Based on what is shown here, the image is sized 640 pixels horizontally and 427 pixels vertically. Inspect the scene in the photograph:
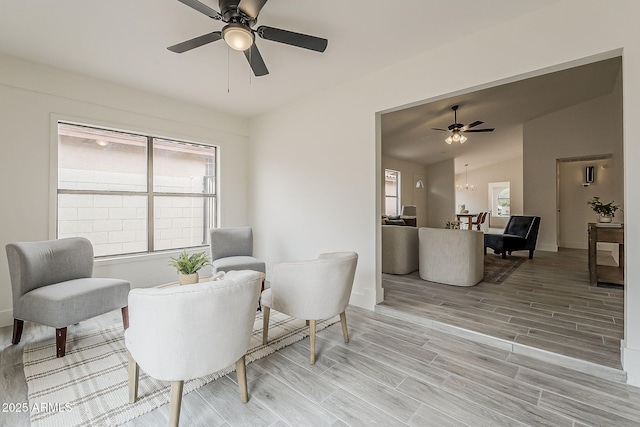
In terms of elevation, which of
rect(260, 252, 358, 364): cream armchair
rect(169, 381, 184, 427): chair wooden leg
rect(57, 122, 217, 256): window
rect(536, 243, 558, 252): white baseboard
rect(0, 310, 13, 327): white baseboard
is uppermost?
rect(57, 122, 217, 256): window

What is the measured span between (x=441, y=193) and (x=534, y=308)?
27.0 feet

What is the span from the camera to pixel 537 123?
6645 millimetres

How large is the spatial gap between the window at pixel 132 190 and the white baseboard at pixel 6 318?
886mm

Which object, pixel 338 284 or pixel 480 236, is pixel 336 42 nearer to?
pixel 338 284

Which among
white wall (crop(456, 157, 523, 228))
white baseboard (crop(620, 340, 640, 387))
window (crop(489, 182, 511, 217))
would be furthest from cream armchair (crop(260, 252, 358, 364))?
window (crop(489, 182, 511, 217))

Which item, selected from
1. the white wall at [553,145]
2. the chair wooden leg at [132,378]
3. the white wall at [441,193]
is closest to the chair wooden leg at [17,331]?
the chair wooden leg at [132,378]

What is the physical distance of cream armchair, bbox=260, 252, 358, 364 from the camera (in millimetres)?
2162

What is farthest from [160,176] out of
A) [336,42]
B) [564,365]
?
[564,365]

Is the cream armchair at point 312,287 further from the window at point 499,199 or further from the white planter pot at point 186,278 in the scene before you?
the window at point 499,199

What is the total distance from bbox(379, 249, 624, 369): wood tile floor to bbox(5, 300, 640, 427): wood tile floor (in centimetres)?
26

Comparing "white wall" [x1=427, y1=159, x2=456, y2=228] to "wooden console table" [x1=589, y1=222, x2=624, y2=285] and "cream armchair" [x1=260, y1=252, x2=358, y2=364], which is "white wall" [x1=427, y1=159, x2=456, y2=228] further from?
"cream armchair" [x1=260, y1=252, x2=358, y2=364]

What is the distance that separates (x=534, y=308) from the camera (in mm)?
3029

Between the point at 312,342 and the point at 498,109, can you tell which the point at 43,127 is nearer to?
the point at 312,342

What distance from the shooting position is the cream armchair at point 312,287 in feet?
7.09
